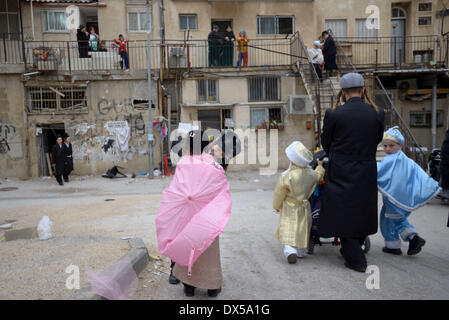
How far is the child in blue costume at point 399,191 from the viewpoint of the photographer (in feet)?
14.9

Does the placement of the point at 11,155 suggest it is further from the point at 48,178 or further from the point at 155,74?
the point at 155,74

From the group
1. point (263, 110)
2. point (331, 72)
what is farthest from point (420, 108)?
point (263, 110)

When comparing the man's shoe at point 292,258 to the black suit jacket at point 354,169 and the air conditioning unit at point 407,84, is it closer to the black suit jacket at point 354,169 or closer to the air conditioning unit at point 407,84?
the black suit jacket at point 354,169

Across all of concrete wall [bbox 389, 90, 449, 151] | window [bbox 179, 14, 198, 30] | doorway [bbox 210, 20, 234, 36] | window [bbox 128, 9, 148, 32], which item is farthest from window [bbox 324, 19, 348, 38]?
window [bbox 128, 9, 148, 32]

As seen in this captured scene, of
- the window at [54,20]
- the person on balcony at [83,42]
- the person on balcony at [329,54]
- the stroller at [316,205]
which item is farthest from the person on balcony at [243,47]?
the stroller at [316,205]

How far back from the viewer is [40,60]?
1586 centimetres

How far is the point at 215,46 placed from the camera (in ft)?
55.4

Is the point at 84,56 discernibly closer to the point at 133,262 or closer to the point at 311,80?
the point at 311,80

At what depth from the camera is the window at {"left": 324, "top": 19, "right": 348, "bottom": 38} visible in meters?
18.0

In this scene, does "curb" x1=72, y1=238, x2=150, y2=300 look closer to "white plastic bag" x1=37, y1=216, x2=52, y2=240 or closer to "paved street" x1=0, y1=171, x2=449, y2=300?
"paved street" x1=0, y1=171, x2=449, y2=300

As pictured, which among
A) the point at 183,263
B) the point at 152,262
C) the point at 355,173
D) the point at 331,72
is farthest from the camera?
the point at 331,72

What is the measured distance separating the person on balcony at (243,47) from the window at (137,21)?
449cm
